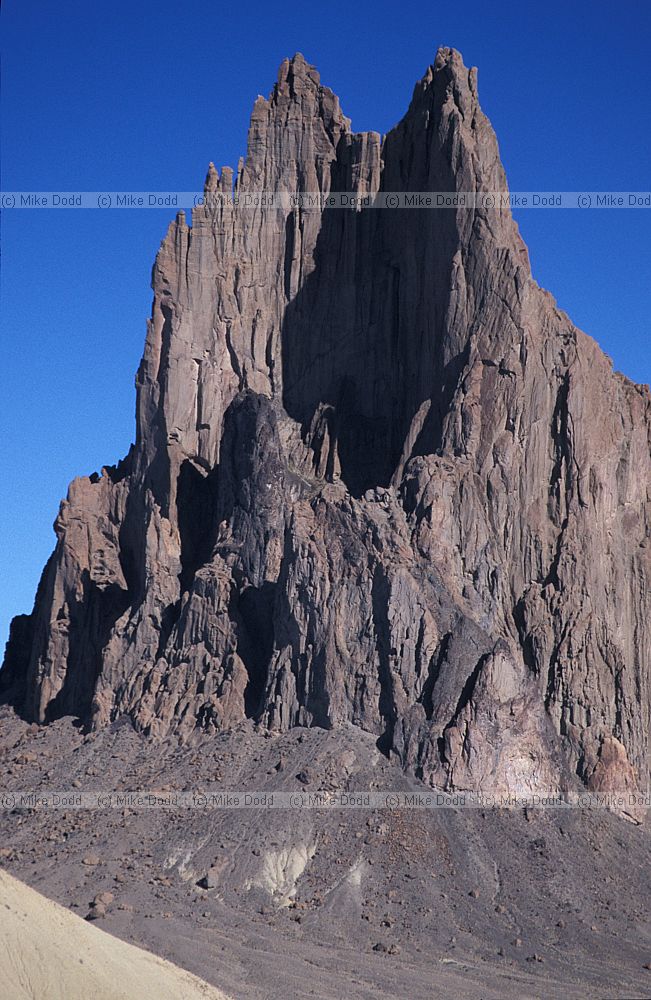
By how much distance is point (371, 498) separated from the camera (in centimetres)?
11262

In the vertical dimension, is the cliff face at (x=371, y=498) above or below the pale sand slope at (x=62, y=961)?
above

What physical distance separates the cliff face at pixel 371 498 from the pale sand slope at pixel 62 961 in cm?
3416

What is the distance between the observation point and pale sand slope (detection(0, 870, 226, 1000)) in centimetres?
6594

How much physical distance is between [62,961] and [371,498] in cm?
4911

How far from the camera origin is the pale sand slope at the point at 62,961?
216ft

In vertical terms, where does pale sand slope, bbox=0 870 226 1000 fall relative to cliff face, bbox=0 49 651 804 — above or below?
below

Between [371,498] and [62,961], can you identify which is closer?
[62,961]

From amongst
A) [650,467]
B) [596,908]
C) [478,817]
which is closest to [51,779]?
[478,817]

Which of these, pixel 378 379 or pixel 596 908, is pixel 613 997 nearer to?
pixel 596 908

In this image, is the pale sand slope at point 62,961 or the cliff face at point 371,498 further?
the cliff face at point 371,498

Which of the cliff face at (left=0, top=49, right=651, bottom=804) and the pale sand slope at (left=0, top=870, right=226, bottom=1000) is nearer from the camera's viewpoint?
the pale sand slope at (left=0, top=870, right=226, bottom=1000)

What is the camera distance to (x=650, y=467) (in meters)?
119

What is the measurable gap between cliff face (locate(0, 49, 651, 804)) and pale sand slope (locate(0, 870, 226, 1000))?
3416 cm

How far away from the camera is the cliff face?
109 m
